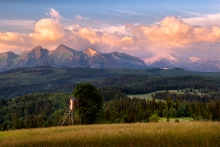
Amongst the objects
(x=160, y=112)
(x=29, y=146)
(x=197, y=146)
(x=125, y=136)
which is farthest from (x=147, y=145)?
(x=160, y=112)

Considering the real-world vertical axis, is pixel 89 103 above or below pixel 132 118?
above

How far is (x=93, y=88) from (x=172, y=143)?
68.6 metres

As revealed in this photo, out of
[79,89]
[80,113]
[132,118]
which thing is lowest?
[132,118]

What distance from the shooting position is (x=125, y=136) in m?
14.1

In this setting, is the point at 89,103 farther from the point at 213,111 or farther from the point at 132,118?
the point at 213,111

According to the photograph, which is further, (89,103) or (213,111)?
(213,111)

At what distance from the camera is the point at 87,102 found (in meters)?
78.2

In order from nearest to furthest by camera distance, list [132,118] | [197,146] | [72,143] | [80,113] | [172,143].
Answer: [197,146]
[172,143]
[72,143]
[80,113]
[132,118]

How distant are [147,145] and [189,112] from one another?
A: 134m

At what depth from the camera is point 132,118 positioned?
4830 inches

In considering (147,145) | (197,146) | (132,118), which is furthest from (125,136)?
(132,118)

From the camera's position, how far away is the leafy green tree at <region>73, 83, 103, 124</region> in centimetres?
7781

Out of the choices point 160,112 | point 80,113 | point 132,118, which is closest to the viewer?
point 80,113

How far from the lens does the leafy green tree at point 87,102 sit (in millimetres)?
77812
